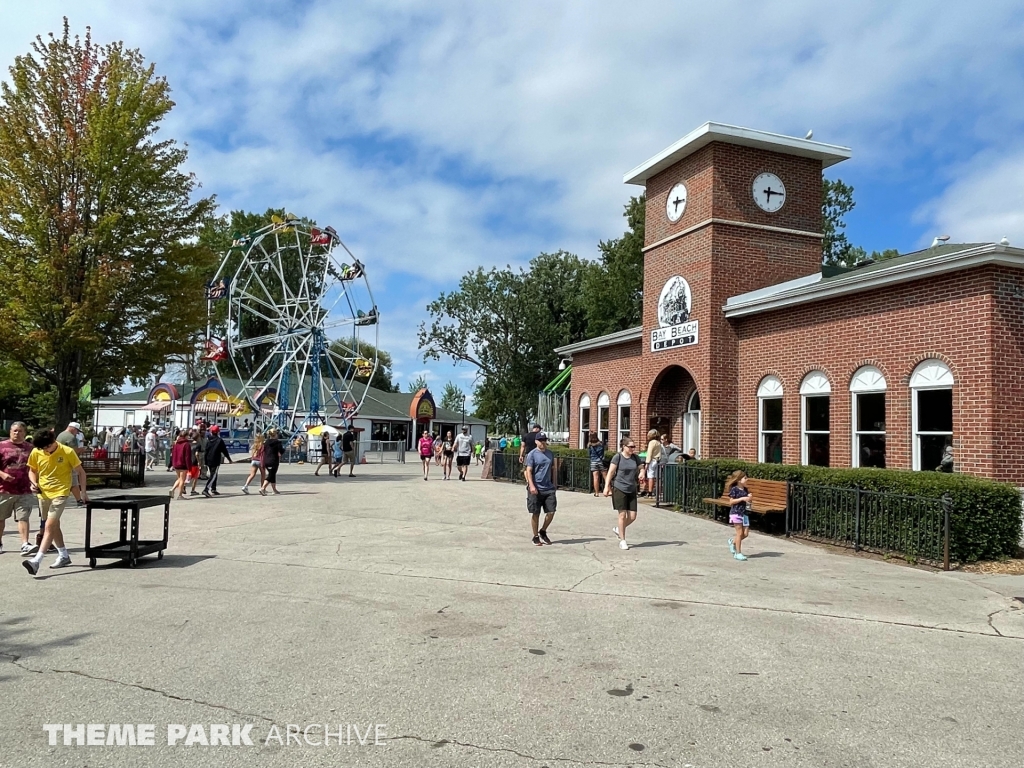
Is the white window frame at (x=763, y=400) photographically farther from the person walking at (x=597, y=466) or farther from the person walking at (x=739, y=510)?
the person walking at (x=739, y=510)

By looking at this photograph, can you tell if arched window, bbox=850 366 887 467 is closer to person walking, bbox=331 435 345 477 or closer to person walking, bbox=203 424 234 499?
person walking, bbox=203 424 234 499

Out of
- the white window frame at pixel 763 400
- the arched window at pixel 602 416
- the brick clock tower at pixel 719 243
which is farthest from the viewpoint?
the arched window at pixel 602 416

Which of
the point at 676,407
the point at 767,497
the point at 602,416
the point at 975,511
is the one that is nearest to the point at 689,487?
the point at 767,497

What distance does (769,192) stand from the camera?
18406mm

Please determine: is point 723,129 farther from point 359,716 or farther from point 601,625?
point 359,716

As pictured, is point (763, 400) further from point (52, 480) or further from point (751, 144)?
point (52, 480)

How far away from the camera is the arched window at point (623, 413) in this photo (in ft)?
72.7

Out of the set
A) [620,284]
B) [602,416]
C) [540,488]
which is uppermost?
[620,284]

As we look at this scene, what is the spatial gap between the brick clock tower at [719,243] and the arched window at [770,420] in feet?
1.22

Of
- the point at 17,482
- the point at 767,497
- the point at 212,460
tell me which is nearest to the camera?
the point at 17,482

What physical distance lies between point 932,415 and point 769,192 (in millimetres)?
7581

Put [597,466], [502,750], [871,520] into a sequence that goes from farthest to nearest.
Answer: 1. [597,466]
2. [871,520]
3. [502,750]

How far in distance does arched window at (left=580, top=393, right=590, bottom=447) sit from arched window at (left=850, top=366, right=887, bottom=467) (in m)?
11.2

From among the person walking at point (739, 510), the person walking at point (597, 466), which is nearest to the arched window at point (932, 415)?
the person walking at point (739, 510)
